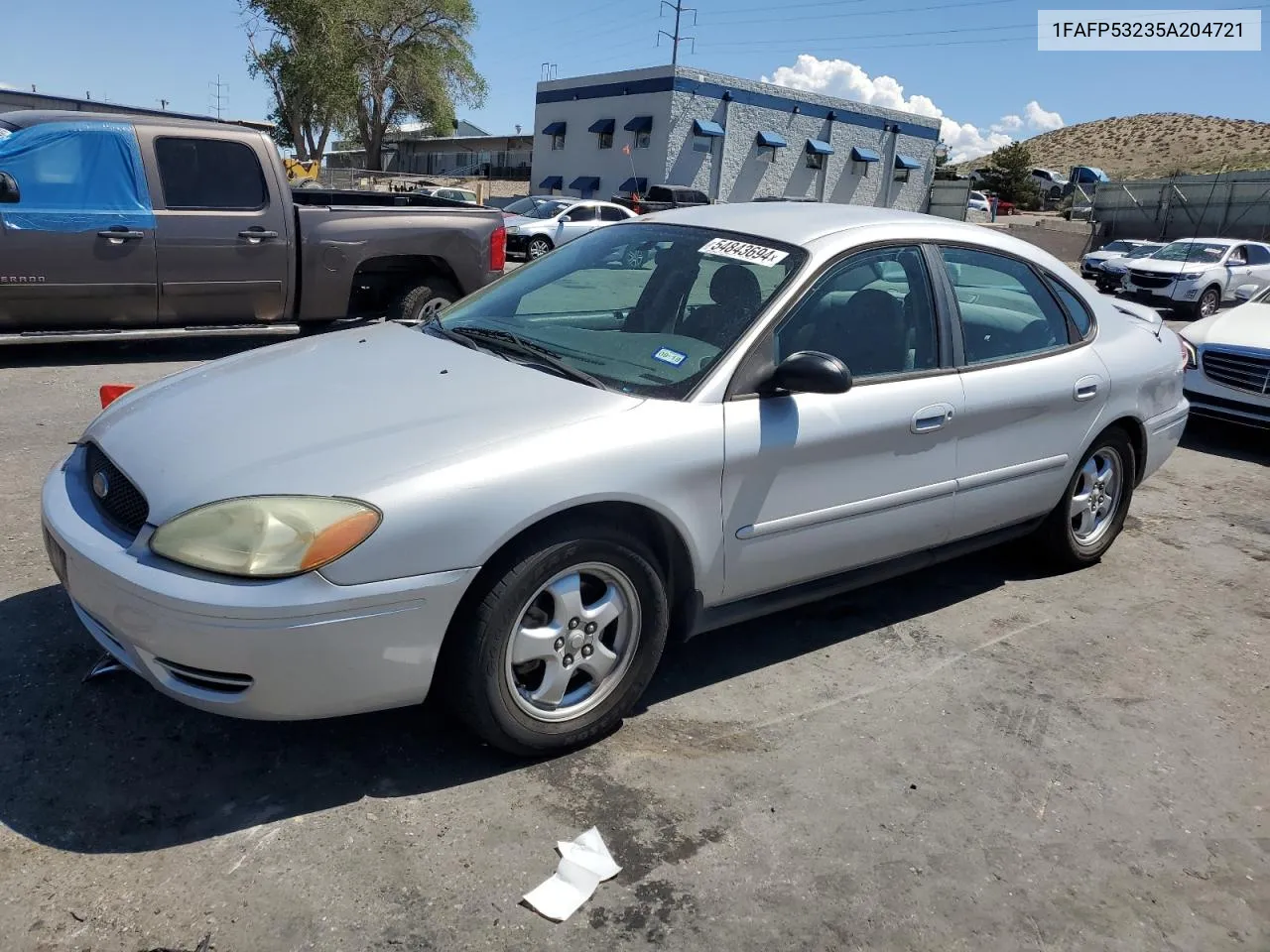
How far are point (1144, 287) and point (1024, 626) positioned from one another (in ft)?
58.3

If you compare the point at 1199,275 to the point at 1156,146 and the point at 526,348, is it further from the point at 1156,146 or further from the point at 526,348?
the point at 1156,146

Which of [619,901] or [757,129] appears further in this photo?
[757,129]

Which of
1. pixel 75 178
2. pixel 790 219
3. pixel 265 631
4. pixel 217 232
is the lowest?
pixel 265 631

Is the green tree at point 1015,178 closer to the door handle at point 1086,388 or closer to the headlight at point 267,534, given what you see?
the door handle at point 1086,388

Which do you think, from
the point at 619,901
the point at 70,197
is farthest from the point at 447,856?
the point at 70,197

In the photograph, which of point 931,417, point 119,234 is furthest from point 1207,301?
point 119,234

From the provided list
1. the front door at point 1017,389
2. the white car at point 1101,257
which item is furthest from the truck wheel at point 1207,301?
the front door at point 1017,389

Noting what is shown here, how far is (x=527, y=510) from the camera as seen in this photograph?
8.73 feet

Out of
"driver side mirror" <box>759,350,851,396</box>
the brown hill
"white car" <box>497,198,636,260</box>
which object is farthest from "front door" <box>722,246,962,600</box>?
the brown hill

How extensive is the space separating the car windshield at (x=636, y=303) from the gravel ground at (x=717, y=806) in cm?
112

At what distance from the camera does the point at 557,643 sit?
2859 mm

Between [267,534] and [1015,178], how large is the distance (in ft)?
219

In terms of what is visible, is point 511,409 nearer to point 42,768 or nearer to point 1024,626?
point 42,768

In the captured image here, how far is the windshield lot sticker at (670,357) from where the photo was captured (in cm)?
327
